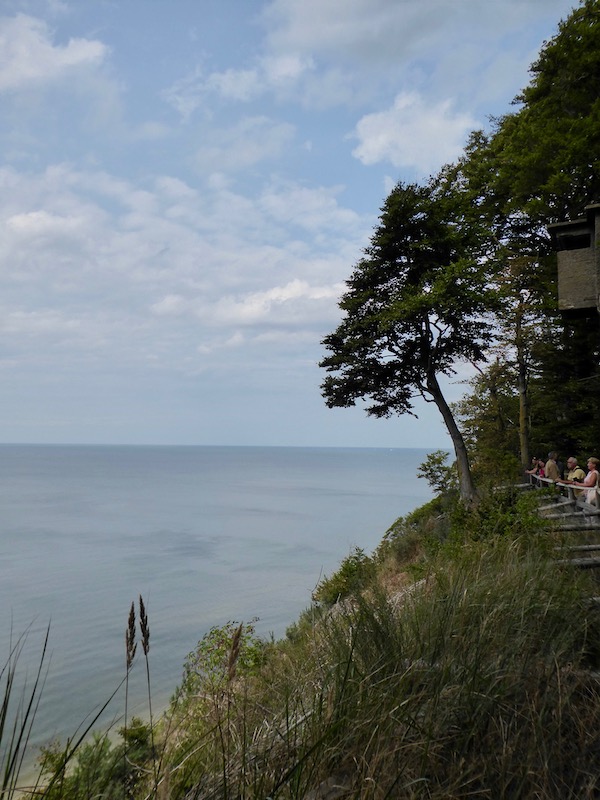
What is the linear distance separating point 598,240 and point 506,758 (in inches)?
395

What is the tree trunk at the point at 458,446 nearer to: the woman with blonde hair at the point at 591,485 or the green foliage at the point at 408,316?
the green foliage at the point at 408,316

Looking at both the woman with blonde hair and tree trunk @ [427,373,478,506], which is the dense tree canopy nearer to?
tree trunk @ [427,373,478,506]

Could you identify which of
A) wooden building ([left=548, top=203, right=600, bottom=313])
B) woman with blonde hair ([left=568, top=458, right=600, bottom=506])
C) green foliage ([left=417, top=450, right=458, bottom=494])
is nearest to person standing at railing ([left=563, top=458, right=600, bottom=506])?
woman with blonde hair ([left=568, top=458, right=600, bottom=506])

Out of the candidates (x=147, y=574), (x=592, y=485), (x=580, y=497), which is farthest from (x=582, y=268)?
(x=147, y=574)

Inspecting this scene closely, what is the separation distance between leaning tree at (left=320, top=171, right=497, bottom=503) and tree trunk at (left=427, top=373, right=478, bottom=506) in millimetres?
39

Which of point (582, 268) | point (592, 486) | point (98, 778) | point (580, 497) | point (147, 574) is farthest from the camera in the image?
point (147, 574)

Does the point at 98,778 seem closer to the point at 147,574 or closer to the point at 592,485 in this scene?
the point at 592,485

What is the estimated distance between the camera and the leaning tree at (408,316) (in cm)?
2205

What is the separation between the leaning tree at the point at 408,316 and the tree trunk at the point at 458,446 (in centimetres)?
4

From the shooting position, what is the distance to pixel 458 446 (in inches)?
845

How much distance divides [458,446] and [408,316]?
5.26 metres

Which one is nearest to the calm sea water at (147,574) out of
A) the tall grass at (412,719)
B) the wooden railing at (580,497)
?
the tall grass at (412,719)

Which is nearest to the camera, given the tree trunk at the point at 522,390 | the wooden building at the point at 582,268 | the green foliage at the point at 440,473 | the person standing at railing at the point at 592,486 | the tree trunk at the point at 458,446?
the wooden building at the point at 582,268

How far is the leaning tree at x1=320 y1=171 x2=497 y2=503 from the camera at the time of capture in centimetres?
2205
